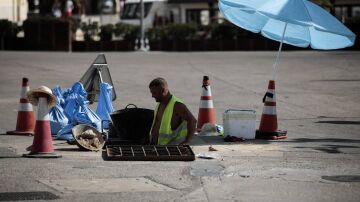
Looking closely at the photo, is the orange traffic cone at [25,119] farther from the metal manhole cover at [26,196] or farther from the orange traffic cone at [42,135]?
the metal manhole cover at [26,196]

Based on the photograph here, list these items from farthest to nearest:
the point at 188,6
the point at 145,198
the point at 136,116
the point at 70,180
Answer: the point at 188,6 → the point at 136,116 → the point at 70,180 → the point at 145,198

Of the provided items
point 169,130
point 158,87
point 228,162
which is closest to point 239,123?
point 169,130

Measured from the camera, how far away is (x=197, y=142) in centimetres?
1271

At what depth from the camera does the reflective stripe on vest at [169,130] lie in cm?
1180

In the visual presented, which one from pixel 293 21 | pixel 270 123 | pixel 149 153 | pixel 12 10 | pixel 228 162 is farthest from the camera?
pixel 12 10

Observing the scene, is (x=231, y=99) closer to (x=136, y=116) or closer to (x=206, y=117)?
(x=206, y=117)

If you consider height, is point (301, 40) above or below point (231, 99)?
above

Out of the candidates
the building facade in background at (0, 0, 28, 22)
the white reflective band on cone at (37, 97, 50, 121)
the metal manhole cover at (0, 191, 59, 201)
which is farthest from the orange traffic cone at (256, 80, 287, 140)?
the building facade in background at (0, 0, 28, 22)

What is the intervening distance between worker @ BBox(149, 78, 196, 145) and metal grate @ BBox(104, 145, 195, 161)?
10.6 inches

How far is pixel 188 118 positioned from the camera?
38.3ft

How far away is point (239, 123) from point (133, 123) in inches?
61.7

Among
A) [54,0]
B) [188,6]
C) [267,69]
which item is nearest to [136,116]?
[267,69]

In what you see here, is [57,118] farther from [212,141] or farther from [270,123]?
[270,123]

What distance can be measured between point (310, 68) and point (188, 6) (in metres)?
30.3
